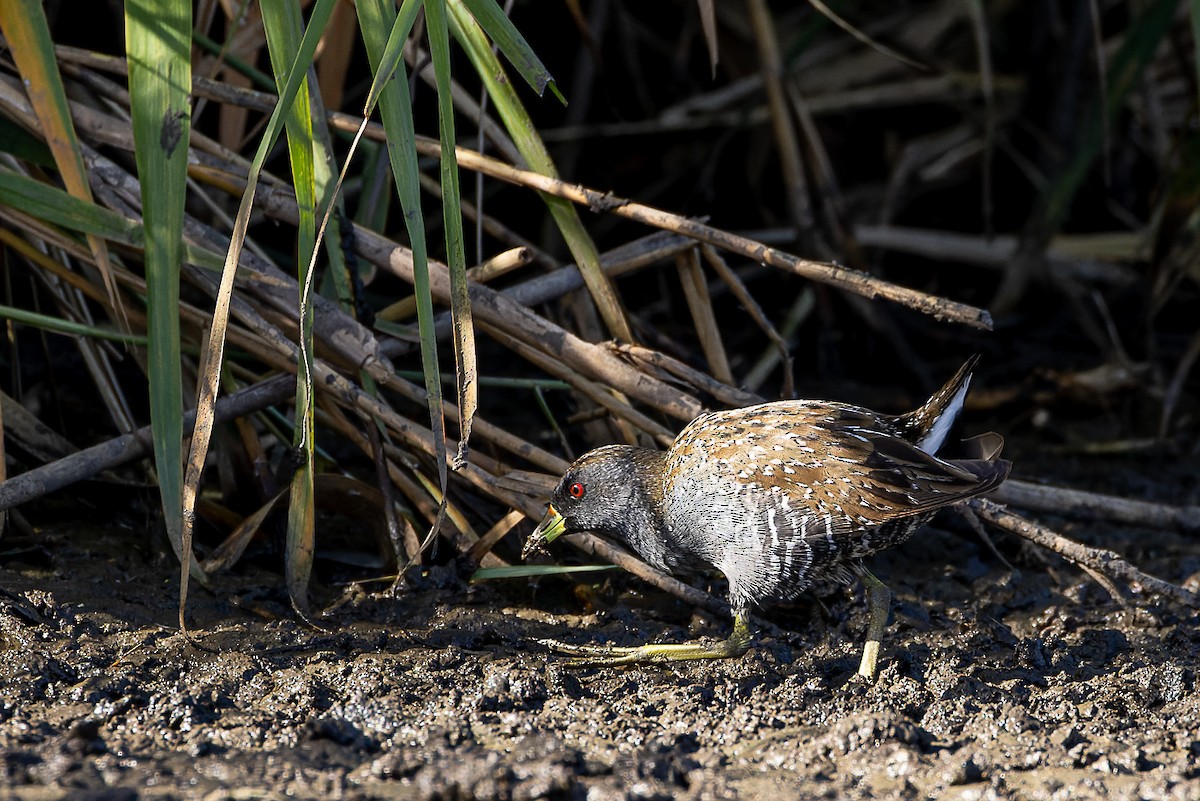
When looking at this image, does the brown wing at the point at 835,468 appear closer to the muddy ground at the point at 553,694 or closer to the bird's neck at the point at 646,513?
the bird's neck at the point at 646,513

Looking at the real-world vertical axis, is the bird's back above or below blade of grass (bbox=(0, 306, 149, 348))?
below

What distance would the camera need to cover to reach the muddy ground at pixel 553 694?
2166 mm

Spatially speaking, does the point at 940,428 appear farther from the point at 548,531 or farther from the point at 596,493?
the point at 548,531

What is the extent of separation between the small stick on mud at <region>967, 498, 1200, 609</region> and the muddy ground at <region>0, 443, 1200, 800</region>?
16cm

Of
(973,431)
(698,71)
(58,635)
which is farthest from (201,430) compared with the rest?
(698,71)

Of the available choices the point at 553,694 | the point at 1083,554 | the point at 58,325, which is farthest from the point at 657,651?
the point at 58,325

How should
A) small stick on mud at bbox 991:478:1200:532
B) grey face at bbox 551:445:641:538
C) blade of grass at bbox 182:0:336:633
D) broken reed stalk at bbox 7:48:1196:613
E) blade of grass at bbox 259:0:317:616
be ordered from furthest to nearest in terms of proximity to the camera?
small stick on mud at bbox 991:478:1200:532 → grey face at bbox 551:445:641:538 → broken reed stalk at bbox 7:48:1196:613 → blade of grass at bbox 259:0:317:616 → blade of grass at bbox 182:0:336:633

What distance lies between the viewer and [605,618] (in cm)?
309

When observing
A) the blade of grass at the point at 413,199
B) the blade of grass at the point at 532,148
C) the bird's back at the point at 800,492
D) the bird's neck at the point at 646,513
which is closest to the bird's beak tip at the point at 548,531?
the bird's neck at the point at 646,513

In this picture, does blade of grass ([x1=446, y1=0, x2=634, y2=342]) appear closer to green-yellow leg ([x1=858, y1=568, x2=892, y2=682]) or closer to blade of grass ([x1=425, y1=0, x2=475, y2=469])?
blade of grass ([x1=425, y1=0, x2=475, y2=469])

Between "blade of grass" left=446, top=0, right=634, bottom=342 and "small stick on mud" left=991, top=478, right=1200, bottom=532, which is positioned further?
"small stick on mud" left=991, top=478, right=1200, bottom=532

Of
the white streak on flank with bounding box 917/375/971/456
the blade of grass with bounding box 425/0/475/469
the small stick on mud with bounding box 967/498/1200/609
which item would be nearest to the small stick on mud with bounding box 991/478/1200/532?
the small stick on mud with bounding box 967/498/1200/609

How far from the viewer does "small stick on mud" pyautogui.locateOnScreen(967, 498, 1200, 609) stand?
2920mm

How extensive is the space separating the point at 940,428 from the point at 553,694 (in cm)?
123
